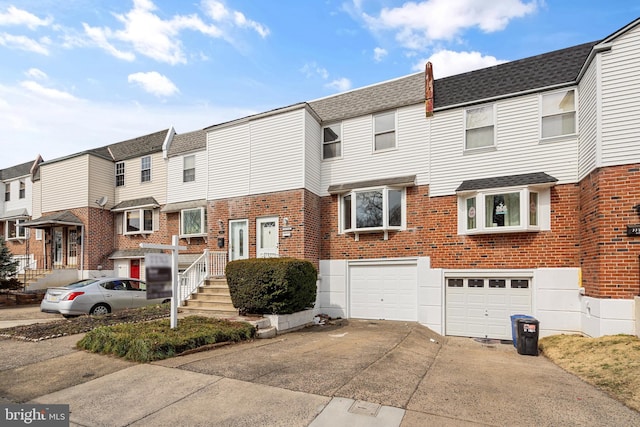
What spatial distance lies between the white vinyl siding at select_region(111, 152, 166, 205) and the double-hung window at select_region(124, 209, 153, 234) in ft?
2.84

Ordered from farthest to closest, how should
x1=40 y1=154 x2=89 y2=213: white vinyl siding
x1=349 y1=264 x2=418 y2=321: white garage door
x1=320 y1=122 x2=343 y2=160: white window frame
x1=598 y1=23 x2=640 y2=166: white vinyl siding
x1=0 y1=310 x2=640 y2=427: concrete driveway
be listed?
x1=40 y1=154 x2=89 y2=213: white vinyl siding → x1=320 y1=122 x2=343 y2=160: white window frame → x1=349 y1=264 x2=418 y2=321: white garage door → x1=598 y1=23 x2=640 y2=166: white vinyl siding → x1=0 y1=310 x2=640 y2=427: concrete driveway

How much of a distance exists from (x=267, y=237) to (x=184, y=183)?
6.49m

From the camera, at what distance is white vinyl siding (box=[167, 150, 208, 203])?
16.4 m

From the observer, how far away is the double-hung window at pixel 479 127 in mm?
11027

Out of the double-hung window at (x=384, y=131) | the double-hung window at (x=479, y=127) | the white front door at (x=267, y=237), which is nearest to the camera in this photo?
the double-hung window at (x=479, y=127)

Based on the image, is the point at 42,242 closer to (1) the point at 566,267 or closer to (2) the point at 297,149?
(2) the point at 297,149

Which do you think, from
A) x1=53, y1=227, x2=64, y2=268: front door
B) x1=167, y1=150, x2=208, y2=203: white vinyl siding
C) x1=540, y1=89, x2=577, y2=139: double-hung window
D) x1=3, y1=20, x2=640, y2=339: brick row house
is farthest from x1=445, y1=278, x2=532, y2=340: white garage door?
x1=53, y1=227, x2=64, y2=268: front door

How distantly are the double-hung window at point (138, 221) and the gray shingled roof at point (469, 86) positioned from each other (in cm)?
1089

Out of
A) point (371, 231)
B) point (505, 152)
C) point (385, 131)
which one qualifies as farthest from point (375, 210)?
point (505, 152)

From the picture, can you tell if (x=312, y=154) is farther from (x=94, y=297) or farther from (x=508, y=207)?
(x=94, y=297)

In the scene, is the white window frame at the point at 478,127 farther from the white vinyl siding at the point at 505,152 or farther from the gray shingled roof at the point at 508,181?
the gray shingled roof at the point at 508,181

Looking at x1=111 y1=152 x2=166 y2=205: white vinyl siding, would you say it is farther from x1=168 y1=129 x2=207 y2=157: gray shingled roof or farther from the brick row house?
the brick row house

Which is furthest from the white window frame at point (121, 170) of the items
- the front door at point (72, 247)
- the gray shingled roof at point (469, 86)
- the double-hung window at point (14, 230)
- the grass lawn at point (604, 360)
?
the grass lawn at point (604, 360)

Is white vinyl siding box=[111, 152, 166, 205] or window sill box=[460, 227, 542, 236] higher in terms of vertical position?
white vinyl siding box=[111, 152, 166, 205]
